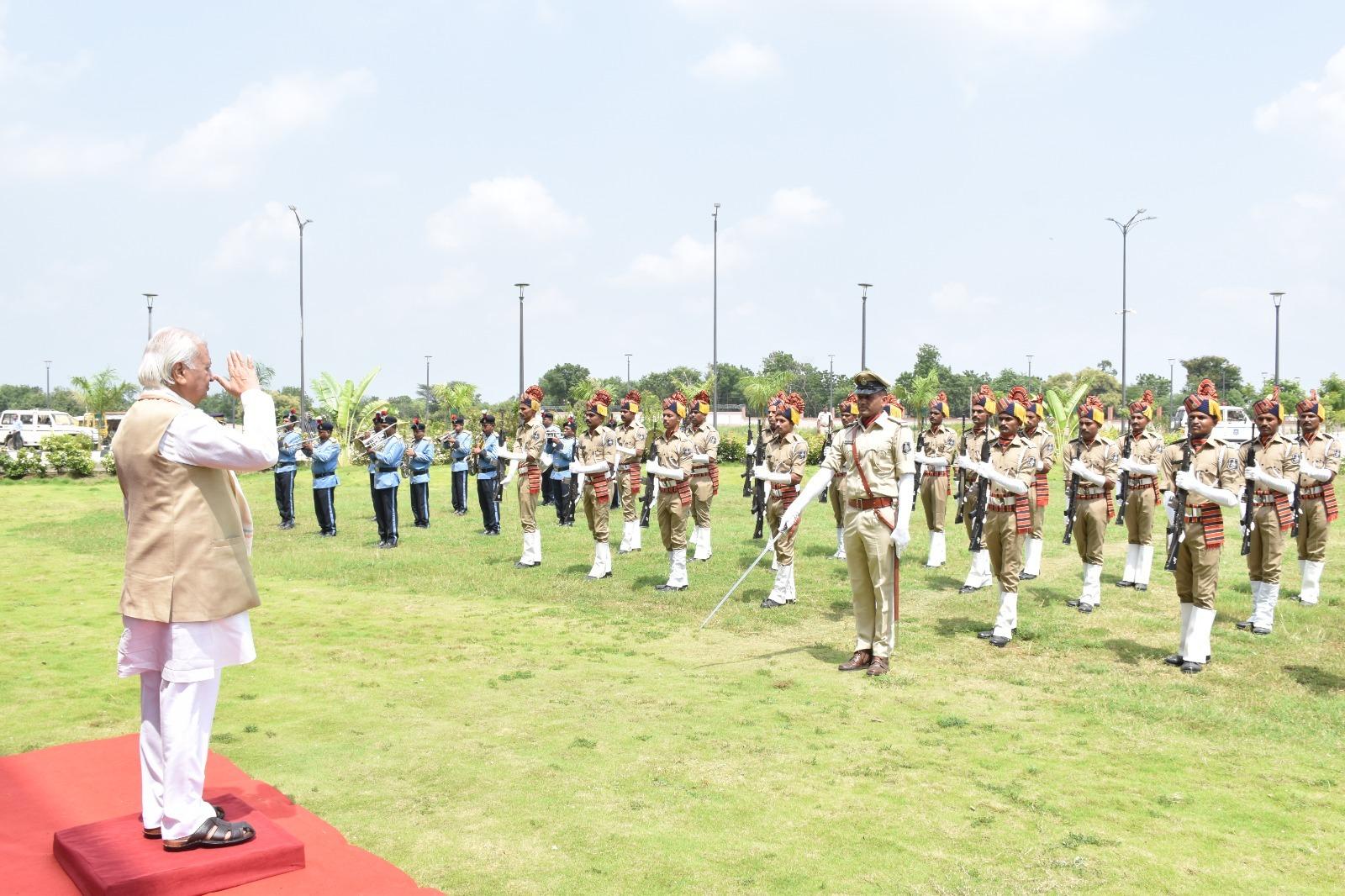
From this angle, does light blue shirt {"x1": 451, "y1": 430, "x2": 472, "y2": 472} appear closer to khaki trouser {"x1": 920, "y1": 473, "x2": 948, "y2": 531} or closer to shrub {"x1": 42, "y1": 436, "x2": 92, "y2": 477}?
khaki trouser {"x1": 920, "y1": 473, "x2": 948, "y2": 531}

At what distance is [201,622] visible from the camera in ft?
12.5

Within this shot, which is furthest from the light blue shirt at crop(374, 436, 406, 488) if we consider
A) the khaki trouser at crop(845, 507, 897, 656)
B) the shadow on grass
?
the shadow on grass

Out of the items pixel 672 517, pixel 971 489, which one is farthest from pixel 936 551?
pixel 672 517

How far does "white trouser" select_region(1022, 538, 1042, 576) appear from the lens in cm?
1188

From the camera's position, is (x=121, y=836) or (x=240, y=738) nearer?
(x=121, y=836)

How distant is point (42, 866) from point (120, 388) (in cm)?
4056

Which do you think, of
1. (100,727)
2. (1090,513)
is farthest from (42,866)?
(1090,513)

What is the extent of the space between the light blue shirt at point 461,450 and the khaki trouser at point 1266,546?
13.6 m

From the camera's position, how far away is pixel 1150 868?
436 cm

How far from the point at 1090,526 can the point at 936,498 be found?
2.45 metres

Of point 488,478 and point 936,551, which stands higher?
point 488,478

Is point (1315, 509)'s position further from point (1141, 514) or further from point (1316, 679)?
point (1316, 679)

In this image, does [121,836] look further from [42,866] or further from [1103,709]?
[1103,709]

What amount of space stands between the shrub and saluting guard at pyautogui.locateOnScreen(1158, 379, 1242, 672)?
27.6 meters
